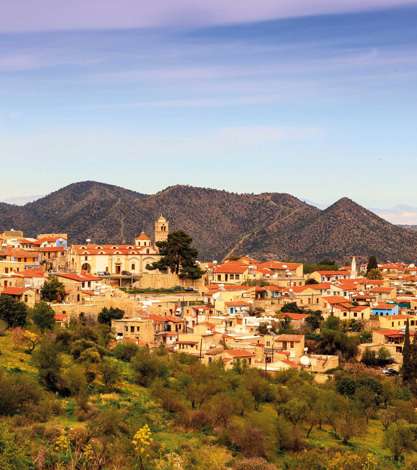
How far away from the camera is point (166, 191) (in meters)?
144

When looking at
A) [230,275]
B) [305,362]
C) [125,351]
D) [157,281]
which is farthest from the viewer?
[230,275]

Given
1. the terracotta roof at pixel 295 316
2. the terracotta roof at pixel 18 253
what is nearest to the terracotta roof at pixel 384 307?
the terracotta roof at pixel 295 316

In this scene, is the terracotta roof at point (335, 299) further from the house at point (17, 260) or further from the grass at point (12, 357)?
the grass at point (12, 357)

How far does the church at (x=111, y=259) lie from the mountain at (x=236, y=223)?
44750 mm

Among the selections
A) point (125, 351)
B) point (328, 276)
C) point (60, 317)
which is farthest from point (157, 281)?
point (125, 351)

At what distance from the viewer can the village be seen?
44.4 metres

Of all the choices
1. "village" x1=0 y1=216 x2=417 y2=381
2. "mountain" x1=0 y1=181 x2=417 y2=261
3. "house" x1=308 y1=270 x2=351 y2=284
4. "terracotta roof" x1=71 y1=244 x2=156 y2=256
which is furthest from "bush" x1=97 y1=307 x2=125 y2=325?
"mountain" x1=0 y1=181 x2=417 y2=261

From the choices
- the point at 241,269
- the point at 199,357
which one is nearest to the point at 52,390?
the point at 199,357

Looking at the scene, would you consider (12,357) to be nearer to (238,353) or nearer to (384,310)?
(238,353)

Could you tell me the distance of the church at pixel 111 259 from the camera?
205 feet

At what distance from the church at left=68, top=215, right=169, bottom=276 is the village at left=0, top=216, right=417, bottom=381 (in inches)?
3.2

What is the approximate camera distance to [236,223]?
13438cm

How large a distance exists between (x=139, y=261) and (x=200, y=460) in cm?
3799

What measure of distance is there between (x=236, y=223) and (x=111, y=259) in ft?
237
